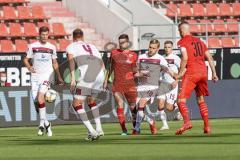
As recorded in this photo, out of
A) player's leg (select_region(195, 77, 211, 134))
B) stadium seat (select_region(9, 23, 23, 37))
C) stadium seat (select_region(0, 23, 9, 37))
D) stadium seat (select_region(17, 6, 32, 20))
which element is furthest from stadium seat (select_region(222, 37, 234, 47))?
player's leg (select_region(195, 77, 211, 134))

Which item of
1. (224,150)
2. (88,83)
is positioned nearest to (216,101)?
(88,83)

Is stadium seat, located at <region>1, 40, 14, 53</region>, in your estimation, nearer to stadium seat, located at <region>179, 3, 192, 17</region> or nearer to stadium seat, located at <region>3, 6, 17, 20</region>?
stadium seat, located at <region>3, 6, 17, 20</region>

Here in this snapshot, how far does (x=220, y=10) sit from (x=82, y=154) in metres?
24.4

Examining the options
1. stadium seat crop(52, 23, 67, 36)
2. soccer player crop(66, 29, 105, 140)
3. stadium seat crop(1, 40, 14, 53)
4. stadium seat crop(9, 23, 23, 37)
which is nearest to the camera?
soccer player crop(66, 29, 105, 140)

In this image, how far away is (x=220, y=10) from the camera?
3597 centimetres

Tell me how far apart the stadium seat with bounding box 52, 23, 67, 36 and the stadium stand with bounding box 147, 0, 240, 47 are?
4.56 m

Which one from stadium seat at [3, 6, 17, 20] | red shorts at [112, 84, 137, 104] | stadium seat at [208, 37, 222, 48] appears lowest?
red shorts at [112, 84, 137, 104]

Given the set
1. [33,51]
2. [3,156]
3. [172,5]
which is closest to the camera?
[3,156]

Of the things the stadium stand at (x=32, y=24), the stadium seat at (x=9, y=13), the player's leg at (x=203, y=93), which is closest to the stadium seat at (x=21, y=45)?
the stadium stand at (x=32, y=24)

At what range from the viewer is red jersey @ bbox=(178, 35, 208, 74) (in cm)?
1702

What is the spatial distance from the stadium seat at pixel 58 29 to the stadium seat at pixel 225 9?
745 centimetres

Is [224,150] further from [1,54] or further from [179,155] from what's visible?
[1,54]

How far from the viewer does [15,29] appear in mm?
31109

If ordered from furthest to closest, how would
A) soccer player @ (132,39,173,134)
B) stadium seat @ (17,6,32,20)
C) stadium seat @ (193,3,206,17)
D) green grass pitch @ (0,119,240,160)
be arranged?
stadium seat @ (193,3,206,17) < stadium seat @ (17,6,32,20) < soccer player @ (132,39,173,134) < green grass pitch @ (0,119,240,160)
